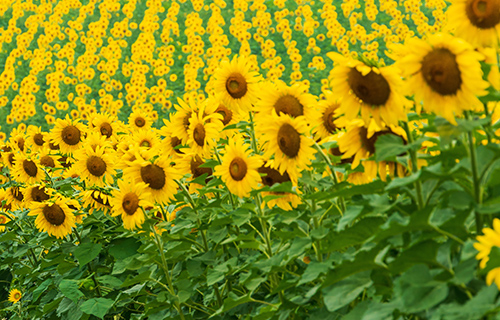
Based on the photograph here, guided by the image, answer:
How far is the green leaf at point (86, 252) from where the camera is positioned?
3619mm

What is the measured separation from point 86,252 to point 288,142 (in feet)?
6.38

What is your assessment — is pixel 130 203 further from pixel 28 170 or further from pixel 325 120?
pixel 28 170

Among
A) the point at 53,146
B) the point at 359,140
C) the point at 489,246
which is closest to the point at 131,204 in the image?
the point at 359,140

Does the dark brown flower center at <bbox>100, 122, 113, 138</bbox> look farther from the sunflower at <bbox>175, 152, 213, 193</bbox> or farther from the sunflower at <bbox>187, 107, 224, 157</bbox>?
the sunflower at <bbox>187, 107, 224, 157</bbox>

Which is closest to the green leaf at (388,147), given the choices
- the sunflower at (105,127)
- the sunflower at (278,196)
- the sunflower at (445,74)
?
the sunflower at (445,74)

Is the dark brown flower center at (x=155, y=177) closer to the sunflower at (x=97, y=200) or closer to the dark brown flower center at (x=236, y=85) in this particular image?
the dark brown flower center at (x=236, y=85)

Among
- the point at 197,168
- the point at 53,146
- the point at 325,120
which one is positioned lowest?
the point at 53,146

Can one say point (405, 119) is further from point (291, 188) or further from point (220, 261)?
point (220, 261)

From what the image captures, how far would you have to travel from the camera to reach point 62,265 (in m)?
3.83

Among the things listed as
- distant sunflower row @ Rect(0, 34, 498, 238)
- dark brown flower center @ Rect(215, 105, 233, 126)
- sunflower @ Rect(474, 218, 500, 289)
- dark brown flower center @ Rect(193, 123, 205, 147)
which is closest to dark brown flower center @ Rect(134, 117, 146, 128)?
distant sunflower row @ Rect(0, 34, 498, 238)

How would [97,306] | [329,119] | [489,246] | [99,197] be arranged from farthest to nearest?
[99,197]
[97,306]
[329,119]
[489,246]

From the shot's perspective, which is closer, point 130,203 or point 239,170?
point 239,170

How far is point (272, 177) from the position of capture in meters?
2.47

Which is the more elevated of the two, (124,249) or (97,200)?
(97,200)
